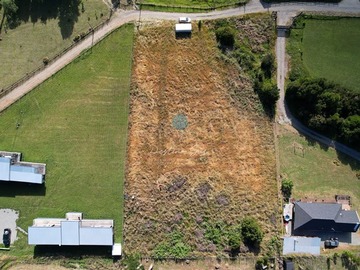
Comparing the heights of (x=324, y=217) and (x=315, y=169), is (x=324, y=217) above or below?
below

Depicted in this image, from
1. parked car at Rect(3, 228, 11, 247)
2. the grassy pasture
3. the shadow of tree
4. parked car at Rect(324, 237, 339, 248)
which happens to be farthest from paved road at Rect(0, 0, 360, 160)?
parked car at Rect(3, 228, 11, 247)

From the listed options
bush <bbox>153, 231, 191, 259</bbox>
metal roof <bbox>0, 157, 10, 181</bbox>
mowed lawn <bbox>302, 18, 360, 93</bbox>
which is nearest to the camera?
metal roof <bbox>0, 157, 10, 181</bbox>

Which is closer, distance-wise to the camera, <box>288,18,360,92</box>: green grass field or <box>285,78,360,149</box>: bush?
<box>285,78,360,149</box>: bush

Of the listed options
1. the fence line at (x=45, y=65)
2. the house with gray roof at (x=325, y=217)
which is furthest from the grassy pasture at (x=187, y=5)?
the house with gray roof at (x=325, y=217)

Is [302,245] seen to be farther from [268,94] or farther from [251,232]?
[268,94]

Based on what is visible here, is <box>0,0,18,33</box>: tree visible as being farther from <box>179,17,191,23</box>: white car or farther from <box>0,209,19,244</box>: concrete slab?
<box>0,209,19,244</box>: concrete slab

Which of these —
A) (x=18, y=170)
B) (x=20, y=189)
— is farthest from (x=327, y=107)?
(x=20, y=189)

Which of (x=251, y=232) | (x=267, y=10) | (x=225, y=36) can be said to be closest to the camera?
(x=251, y=232)

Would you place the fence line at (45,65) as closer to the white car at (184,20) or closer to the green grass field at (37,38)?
the green grass field at (37,38)
